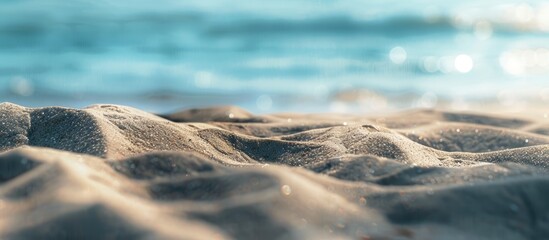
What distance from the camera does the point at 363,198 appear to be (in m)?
1.71

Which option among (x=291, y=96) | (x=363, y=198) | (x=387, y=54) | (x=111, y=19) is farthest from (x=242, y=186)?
(x=111, y=19)

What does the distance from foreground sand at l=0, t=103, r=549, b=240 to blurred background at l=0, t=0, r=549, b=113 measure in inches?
128

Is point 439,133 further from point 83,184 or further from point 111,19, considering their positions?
point 111,19

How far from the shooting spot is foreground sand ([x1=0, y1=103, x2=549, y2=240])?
4.81 feet

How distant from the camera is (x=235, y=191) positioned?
165 cm

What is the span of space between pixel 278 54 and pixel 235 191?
6919 mm

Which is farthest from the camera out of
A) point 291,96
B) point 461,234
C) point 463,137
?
point 291,96

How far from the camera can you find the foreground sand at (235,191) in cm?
147

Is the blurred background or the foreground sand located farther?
the blurred background

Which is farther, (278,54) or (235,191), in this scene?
(278,54)

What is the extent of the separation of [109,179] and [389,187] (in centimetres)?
72

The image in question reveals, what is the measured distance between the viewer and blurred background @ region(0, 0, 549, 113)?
633 centimetres

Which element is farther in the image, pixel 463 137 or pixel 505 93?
pixel 505 93

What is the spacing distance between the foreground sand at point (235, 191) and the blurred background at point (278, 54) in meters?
3.24
